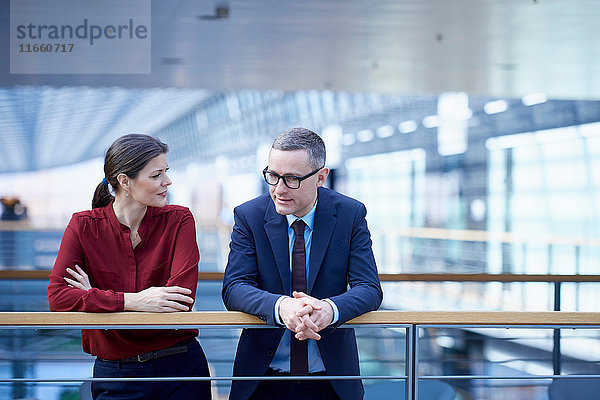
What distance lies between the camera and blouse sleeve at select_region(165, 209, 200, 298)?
56.1 inches

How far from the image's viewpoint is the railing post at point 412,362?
4.38ft

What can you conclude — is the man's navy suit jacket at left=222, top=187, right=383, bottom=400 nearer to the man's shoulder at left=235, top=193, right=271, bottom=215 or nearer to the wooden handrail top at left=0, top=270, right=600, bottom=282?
the man's shoulder at left=235, top=193, right=271, bottom=215

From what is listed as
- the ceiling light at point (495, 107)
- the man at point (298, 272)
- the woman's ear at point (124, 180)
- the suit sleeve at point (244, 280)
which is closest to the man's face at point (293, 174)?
the man at point (298, 272)

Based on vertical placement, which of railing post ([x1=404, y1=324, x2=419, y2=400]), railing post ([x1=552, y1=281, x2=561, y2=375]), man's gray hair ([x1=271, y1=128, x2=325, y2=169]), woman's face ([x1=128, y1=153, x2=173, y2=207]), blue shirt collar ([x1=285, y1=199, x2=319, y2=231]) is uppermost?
man's gray hair ([x1=271, y1=128, x2=325, y2=169])

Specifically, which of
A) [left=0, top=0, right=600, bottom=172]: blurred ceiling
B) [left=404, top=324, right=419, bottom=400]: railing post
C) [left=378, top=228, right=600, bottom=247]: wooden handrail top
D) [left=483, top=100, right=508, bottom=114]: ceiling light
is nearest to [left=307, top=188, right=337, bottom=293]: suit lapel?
[left=404, top=324, right=419, bottom=400]: railing post

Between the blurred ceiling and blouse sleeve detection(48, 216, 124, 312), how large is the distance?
210 cm

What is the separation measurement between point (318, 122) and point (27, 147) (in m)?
2.84

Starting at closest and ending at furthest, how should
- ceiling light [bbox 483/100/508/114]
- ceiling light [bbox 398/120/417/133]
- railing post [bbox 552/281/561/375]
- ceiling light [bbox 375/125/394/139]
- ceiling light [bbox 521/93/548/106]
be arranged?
railing post [bbox 552/281/561/375]
ceiling light [bbox 521/93/548/106]
ceiling light [bbox 483/100/508/114]
ceiling light [bbox 398/120/417/133]
ceiling light [bbox 375/125/394/139]

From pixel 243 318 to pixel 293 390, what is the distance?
0.67ft

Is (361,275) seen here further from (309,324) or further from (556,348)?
(556,348)

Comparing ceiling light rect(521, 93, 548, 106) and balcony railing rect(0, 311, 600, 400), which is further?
ceiling light rect(521, 93, 548, 106)

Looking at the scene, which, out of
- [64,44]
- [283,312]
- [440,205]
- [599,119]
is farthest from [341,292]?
[599,119]

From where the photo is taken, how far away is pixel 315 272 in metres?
1.39

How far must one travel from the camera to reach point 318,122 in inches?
272
